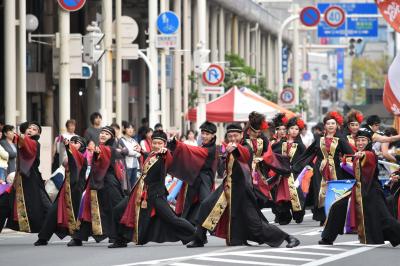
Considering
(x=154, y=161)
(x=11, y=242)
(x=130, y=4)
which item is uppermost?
(x=130, y=4)

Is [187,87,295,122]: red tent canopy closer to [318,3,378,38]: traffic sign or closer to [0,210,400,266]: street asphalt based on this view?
[318,3,378,38]: traffic sign

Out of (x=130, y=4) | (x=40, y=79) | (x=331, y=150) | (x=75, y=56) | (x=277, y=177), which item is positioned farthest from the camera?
(x=130, y=4)

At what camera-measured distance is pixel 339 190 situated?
61.0ft

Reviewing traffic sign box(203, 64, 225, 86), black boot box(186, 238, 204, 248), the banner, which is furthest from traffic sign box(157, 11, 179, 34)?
black boot box(186, 238, 204, 248)

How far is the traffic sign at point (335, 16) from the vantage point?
52.2 meters

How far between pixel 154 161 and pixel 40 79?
20.8 metres

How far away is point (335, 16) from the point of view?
172 ft

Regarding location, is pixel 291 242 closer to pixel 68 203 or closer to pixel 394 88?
pixel 394 88

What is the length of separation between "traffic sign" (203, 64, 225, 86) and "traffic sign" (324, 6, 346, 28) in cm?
1385

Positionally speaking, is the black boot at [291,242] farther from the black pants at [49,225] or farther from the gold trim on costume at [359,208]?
the black pants at [49,225]

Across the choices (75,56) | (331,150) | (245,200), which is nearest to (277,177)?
(331,150)

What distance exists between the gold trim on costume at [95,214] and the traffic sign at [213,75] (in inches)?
837

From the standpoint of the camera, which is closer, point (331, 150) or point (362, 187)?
point (362, 187)

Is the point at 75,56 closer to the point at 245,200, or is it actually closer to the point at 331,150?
the point at 331,150
